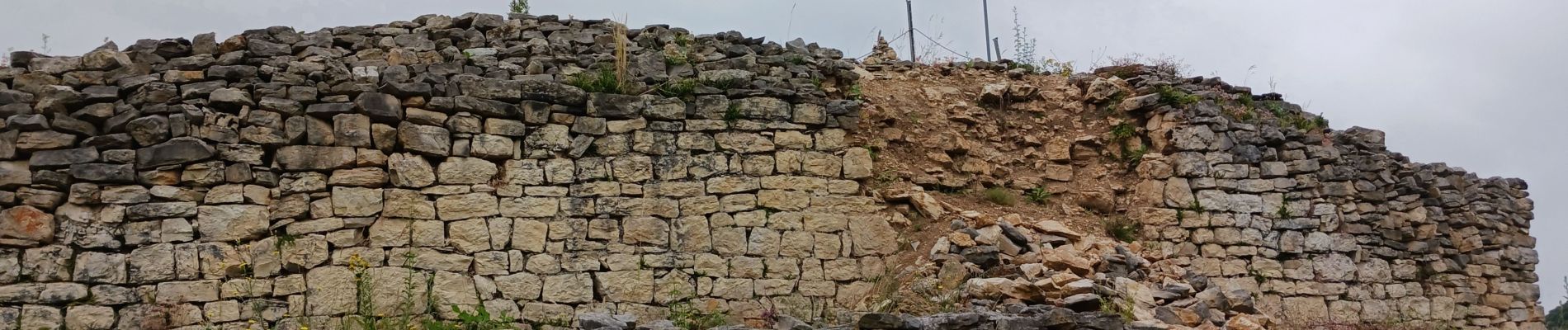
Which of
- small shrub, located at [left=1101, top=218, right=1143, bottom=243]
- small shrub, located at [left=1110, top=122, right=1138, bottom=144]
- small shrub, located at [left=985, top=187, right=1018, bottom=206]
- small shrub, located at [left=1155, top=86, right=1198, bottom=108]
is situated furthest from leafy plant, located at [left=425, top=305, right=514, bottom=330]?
small shrub, located at [left=1155, top=86, right=1198, bottom=108]

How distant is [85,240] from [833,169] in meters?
4.89

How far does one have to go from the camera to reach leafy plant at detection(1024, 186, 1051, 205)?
376 inches

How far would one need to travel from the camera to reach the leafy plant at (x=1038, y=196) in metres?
9.55

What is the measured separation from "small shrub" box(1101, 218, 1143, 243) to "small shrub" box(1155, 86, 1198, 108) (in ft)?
3.73

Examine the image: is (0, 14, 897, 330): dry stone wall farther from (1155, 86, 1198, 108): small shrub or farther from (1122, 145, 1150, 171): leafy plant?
(1155, 86, 1198, 108): small shrub

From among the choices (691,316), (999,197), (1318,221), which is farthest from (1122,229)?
(691,316)

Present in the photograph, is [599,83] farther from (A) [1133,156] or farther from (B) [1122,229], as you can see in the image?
(A) [1133,156]

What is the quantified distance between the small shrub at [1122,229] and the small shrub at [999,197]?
82cm

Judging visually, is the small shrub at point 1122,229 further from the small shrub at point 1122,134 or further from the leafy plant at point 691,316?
the leafy plant at point 691,316

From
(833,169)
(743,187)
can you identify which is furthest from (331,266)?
(833,169)

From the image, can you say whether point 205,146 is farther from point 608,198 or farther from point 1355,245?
point 1355,245

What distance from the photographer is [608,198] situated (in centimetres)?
813

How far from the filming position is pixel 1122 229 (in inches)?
373

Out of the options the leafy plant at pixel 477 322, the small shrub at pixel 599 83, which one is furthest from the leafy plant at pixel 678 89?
the leafy plant at pixel 477 322
